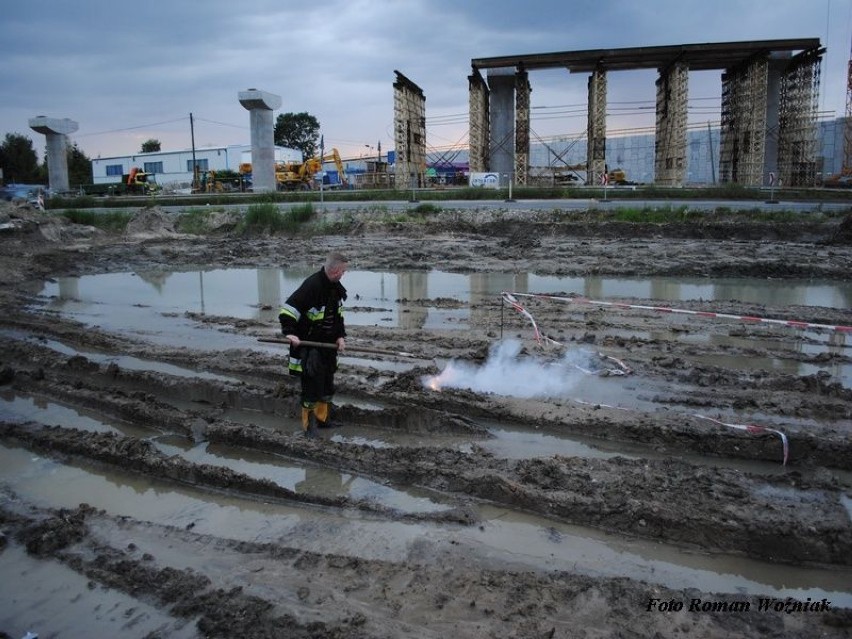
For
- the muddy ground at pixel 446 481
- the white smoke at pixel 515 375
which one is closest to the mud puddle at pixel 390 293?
the muddy ground at pixel 446 481

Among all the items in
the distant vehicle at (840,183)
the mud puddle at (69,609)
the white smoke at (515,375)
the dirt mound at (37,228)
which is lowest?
the mud puddle at (69,609)

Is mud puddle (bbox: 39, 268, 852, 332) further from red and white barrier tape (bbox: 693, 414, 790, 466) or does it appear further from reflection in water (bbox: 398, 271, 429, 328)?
red and white barrier tape (bbox: 693, 414, 790, 466)

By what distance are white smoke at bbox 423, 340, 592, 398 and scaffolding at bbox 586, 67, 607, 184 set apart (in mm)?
31905

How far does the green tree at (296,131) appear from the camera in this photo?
91188 millimetres

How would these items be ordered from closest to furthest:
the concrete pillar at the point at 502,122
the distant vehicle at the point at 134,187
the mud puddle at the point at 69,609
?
the mud puddle at the point at 69,609 < the concrete pillar at the point at 502,122 < the distant vehicle at the point at 134,187

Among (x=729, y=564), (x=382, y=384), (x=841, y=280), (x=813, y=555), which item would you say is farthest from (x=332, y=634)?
(x=841, y=280)

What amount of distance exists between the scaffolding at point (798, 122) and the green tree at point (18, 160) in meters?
74.1

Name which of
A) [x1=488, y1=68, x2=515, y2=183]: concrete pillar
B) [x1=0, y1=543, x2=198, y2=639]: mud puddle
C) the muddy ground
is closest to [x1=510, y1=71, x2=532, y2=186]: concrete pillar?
[x1=488, y1=68, x2=515, y2=183]: concrete pillar

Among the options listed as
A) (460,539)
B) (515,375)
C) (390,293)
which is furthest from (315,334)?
(390,293)

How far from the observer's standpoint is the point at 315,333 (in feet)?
21.1

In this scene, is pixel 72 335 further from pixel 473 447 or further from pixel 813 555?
pixel 813 555

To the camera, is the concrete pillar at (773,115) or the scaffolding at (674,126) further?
the concrete pillar at (773,115)

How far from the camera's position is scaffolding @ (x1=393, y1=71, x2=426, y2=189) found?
39.5 m

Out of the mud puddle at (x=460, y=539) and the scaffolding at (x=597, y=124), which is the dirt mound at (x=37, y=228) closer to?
the mud puddle at (x=460, y=539)
